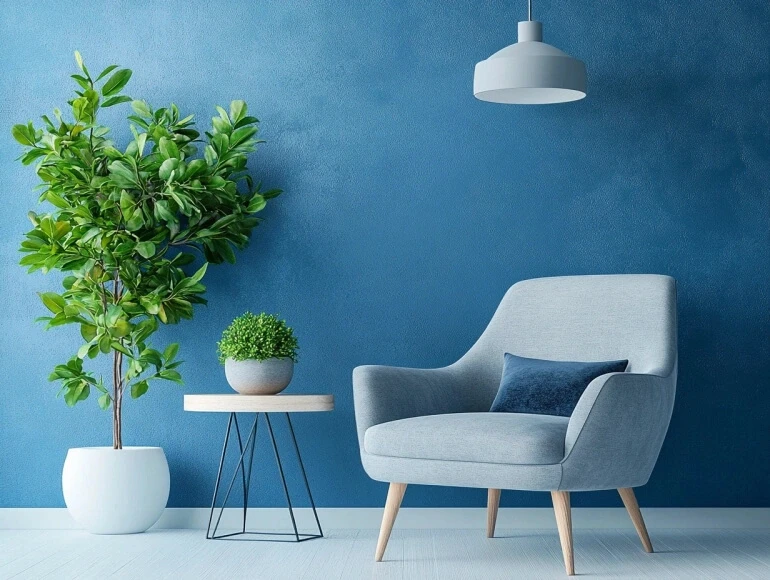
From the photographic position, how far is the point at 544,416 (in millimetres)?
3133

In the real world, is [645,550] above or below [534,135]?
below

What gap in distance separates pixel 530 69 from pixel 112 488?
2.02 meters

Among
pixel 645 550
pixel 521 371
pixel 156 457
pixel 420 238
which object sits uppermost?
pixel 420 238

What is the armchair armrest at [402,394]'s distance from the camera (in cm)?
321

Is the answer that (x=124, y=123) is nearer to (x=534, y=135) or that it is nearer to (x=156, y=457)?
(x=156, y=457)

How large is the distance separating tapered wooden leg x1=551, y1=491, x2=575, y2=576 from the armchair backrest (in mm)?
606

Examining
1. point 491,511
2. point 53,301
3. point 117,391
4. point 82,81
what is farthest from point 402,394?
point 82,81

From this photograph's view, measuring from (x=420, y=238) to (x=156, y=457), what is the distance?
1257 mm

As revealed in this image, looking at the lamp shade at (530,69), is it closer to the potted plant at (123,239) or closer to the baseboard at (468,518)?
the potted plant at (123,239)

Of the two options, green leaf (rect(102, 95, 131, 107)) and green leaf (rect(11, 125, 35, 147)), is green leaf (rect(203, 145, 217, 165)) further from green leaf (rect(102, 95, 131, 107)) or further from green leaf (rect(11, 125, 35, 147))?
green leaf (rect(11, 125, 35, 147))

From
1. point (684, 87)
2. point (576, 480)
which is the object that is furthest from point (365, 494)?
point (684, 87)

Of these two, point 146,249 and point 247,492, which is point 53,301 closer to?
point 146,249

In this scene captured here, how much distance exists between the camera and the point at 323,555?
3.25 metres

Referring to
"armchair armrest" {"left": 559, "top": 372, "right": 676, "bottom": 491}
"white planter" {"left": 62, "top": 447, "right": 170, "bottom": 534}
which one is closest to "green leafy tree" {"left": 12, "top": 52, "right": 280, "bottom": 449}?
"white planter" {"left": 62, "top": 447, "right": 170, "bottom": 534}
